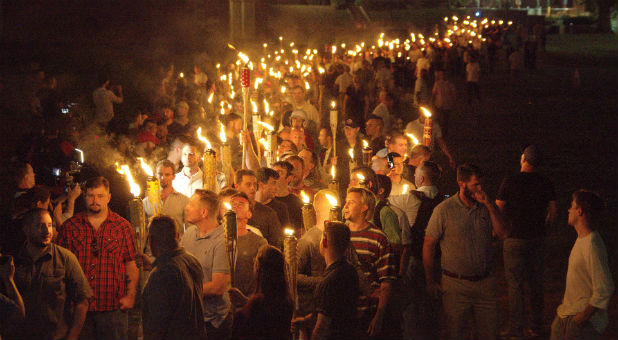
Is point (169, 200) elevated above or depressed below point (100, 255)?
above

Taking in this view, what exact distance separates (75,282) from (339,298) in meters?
1.76

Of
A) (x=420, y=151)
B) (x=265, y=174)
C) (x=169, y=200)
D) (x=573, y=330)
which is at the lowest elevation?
(x=573, y=330)

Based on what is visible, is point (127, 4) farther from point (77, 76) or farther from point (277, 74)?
point (277, 74)

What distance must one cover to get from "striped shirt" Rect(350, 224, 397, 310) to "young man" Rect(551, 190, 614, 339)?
124 cm

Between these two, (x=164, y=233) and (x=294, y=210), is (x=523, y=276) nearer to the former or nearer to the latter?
(x=294, y=210)

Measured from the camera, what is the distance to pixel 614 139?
17.4 metres

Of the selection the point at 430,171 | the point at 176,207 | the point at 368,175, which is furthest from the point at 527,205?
the point at 176,207

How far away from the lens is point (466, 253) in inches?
218

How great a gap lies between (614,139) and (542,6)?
275 feet

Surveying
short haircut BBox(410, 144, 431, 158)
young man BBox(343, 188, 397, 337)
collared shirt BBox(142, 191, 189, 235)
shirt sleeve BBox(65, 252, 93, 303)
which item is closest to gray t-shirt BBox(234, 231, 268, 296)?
young man BBox(343, 188, 397, 337)

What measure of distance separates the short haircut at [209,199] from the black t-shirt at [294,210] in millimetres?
1509

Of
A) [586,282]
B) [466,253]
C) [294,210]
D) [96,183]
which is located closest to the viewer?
[586,282]

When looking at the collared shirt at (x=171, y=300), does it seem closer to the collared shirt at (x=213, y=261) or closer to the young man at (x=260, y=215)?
the collared shirt at (x=213, y=261)

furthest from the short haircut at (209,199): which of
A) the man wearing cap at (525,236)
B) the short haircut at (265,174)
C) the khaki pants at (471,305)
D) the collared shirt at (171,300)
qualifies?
the man wearing cap at (525,236)
